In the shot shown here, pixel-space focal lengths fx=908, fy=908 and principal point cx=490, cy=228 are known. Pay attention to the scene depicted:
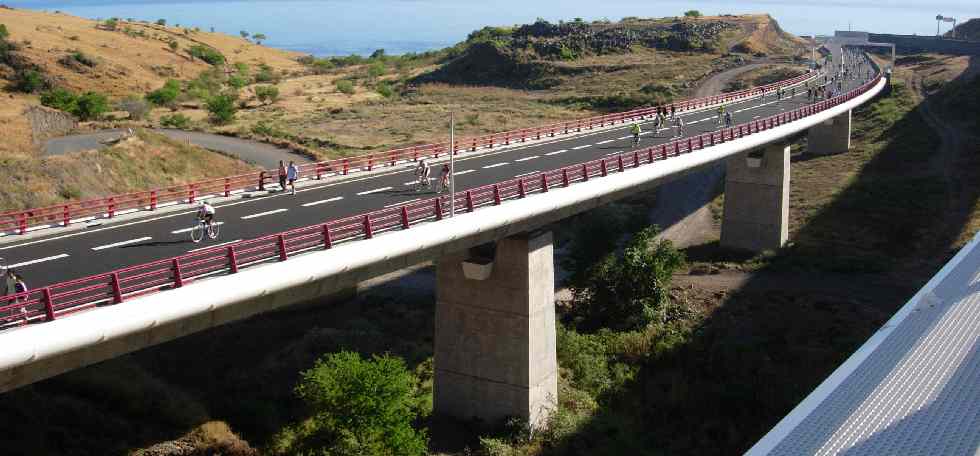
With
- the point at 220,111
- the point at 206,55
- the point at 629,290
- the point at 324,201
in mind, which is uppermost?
the point at 206,55

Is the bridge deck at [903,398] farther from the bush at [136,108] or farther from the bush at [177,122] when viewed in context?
the bush at [136,108]

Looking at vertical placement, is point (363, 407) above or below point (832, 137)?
below

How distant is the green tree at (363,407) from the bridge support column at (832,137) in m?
61.4

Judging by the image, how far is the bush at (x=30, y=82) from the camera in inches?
3462

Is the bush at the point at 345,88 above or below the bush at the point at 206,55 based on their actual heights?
below

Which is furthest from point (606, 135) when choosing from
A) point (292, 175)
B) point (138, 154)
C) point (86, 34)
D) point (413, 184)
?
point (86, 34)

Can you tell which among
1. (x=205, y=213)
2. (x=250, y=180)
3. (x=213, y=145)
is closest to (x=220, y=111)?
(x=213, y=145)

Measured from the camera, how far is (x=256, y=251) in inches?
916

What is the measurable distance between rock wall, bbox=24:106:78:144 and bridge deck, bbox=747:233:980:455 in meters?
59.6

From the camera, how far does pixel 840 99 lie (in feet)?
228

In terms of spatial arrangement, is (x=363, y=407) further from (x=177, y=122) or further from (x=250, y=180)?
(x=177, y=122)

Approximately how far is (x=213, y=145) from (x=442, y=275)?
46509 mm

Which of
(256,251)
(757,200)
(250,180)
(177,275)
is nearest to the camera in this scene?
(177,275)

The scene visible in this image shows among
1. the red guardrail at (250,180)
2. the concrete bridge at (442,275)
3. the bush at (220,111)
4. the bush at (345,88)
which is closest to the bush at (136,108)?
the bush at (220,111)
